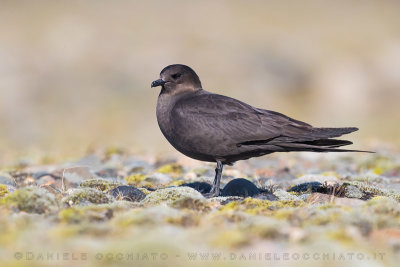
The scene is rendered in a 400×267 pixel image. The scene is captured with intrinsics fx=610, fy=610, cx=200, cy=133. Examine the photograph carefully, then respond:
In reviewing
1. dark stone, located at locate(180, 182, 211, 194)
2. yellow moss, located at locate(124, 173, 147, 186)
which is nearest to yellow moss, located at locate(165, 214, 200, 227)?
dark stone, located at locate(180, 182, 211, 194)

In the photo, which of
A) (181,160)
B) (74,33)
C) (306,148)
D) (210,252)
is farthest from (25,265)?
(74,33)

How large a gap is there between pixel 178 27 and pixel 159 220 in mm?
35564

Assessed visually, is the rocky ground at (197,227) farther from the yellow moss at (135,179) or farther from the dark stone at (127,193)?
the yellow moss at (135,179)

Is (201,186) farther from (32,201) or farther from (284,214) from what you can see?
(32,201)

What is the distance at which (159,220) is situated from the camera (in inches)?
220

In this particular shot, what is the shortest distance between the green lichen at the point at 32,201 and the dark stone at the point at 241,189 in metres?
2.67

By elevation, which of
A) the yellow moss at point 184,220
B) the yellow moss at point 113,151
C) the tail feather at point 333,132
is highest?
the tail feather at point 333,132

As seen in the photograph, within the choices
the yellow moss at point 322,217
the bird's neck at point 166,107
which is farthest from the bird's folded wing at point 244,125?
the yellow moss at point 322,217

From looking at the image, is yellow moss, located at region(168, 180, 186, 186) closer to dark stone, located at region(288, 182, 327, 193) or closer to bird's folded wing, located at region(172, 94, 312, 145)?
bird's folded wing, located at region(172, 94, 312, 145)

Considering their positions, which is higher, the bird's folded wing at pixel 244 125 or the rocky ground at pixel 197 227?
the bird's folded wing at pixel 244 125

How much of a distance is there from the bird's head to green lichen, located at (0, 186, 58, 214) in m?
3.21

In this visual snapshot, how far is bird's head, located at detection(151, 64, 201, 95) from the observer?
9195 mm

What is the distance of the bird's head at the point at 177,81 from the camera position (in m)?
9.20

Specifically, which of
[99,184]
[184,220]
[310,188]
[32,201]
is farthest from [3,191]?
[310,188]
